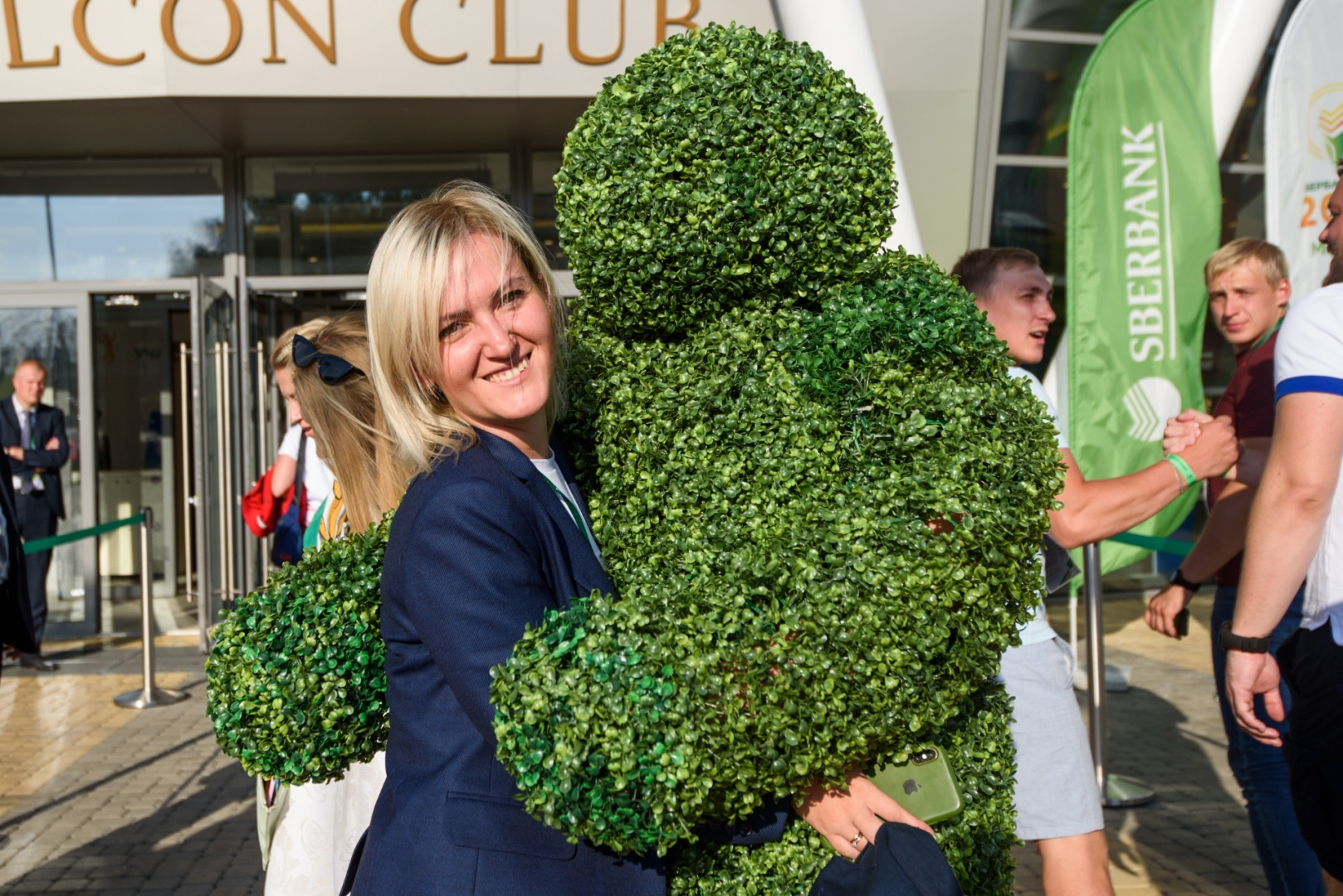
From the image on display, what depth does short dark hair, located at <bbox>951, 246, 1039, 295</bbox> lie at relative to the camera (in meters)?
3.13

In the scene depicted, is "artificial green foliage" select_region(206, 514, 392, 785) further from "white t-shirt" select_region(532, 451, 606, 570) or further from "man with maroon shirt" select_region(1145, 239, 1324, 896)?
"man with maroon shirt" select_region(1145, 239, 1324, 896)

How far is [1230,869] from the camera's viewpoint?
13.8 ft

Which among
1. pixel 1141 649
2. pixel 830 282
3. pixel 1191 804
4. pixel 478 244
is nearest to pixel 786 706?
pixel 830 282

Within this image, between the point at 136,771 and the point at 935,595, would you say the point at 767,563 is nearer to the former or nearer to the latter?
the point at 935,595

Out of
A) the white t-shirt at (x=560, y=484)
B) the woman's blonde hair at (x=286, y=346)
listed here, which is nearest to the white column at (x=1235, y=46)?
the woman's blonde hair at (x=286, y=346)

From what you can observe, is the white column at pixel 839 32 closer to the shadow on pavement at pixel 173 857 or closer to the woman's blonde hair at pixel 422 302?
the woman's blonde hair at pixel 422 302

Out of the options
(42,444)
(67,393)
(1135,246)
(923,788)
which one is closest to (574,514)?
(923,788)

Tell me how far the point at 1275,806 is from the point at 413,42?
21.5ft

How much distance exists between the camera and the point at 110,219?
8.96 metres

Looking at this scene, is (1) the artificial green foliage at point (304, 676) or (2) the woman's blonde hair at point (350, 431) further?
(2) the woman's blonde hair at point (350, 431)

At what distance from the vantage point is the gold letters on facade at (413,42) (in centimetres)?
732

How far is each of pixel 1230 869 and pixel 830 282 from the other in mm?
3598

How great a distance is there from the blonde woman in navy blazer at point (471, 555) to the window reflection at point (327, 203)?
24.6 ft

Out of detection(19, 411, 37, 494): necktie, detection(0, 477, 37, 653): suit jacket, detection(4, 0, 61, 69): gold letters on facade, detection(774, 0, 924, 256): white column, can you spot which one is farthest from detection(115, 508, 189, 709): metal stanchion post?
detection(774, 0, 924, 256): white column
